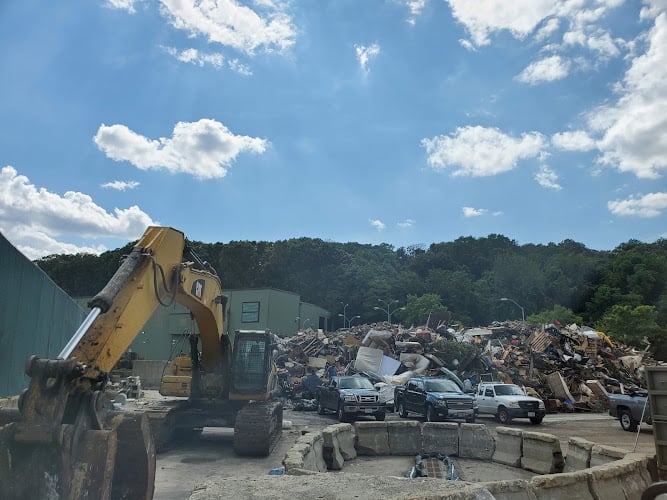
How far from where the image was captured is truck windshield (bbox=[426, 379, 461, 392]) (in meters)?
21.0

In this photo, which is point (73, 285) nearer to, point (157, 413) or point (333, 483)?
point (157, 413)

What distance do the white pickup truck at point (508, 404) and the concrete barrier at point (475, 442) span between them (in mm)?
8753

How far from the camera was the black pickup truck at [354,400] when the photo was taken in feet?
66.1

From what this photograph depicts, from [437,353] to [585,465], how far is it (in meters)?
21.6

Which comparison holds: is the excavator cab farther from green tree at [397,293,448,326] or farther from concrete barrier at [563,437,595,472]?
green tree at [397,293,448,326]

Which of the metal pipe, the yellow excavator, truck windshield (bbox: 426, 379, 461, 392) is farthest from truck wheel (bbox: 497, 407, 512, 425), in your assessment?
the metal pipe

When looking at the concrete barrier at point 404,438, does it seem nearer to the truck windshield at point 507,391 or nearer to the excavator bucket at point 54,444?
the excavator bucket at point 54,444

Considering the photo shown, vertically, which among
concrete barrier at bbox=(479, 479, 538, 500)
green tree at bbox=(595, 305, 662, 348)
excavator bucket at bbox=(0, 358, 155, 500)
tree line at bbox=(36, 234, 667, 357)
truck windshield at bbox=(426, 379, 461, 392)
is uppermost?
tree line at bbox=(36, 234, 667, 357)

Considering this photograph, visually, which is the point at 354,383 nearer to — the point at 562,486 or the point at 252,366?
the point at 252,366

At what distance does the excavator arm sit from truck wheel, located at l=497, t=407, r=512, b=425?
54.9ft

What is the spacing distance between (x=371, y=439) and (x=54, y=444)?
970 centimetres

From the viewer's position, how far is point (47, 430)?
466 cm

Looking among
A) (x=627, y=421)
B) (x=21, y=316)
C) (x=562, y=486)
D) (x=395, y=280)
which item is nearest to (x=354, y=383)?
(x=627, y=421)

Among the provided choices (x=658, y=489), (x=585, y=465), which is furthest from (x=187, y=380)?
(x=658, y=489)
